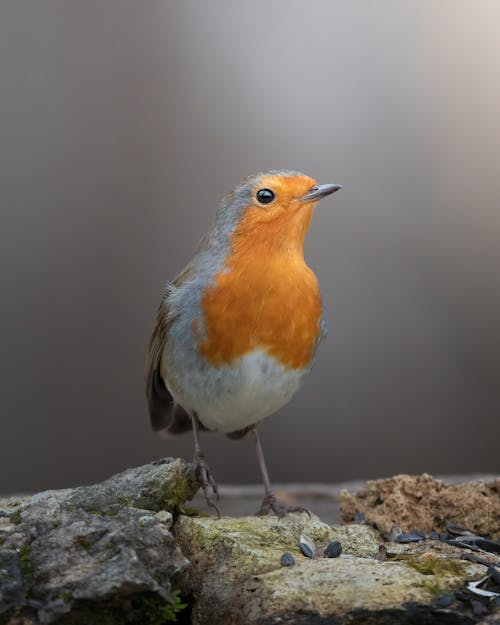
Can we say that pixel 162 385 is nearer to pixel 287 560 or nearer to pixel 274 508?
pixel 274 508

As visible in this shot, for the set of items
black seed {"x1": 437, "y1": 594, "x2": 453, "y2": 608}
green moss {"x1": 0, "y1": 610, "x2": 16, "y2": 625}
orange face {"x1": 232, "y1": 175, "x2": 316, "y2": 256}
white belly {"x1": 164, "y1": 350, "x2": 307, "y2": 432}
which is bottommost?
black seed {"x1": 437, "y1": 594, "x2": 453, "y2": 608}

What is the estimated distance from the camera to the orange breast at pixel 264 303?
2.84 m

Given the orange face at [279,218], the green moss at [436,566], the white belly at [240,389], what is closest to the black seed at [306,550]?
the green moss at [436,566]

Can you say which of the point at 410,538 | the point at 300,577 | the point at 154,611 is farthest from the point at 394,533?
the point at 154,611

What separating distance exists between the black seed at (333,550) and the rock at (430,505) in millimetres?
297

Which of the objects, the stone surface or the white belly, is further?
the white belly

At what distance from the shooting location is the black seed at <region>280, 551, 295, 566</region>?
221 centimetres

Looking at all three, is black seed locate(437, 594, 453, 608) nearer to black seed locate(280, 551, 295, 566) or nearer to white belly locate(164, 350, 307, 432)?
black seed locate(280, 551, 295, 566)

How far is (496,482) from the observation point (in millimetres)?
2801

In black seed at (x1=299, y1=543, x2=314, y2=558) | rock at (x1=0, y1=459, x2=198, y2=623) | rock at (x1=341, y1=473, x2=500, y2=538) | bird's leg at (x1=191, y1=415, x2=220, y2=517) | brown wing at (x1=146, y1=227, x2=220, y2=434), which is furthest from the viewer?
brown wing at (x1=146, y1=227, x2=220, y2=434)

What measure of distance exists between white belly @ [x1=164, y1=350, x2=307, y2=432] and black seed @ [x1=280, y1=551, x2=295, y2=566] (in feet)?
2.42

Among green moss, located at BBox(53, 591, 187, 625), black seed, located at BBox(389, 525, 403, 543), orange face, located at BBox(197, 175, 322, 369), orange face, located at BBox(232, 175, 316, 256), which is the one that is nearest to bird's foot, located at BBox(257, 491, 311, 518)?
black seed, located at BBox(389, 525, 403, 543)

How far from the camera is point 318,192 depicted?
291 centimetres

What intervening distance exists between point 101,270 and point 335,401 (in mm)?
1603
